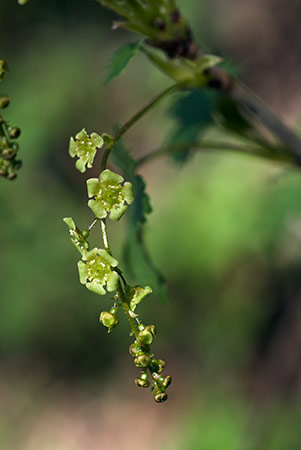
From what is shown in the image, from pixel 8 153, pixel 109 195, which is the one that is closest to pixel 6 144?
pixel 8 153

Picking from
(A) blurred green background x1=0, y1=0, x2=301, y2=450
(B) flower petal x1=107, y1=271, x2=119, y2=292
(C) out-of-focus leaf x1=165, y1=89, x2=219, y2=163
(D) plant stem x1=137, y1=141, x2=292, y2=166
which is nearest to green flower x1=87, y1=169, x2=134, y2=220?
(B) flower petal x1=107, y1=271, x2=119, y2=292

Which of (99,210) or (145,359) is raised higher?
(99,210)

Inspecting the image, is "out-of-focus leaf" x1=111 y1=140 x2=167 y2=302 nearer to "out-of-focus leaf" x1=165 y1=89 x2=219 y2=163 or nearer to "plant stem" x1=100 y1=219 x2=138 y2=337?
"plant stem" x1=100 y1=219 x2=138 y2=337

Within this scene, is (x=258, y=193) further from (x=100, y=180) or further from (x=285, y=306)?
(x=100, y=180)

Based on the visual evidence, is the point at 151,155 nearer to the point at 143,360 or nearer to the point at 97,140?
the point at 97,140

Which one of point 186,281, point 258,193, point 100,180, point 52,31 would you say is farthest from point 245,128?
point 52,31

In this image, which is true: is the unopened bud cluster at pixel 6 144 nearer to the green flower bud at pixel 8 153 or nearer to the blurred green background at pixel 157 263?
the green flower bud at pixel 8 153
